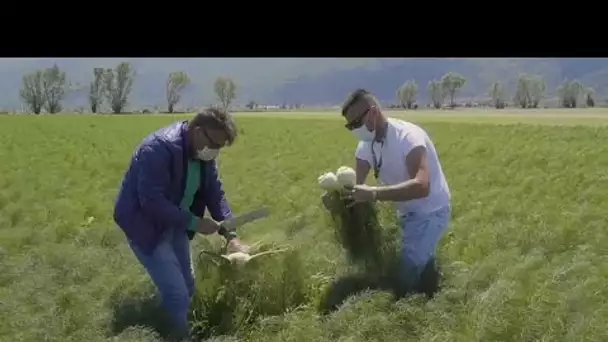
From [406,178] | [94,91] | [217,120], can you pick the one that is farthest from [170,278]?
[94,91]

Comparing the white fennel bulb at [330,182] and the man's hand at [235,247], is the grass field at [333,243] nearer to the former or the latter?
the man's hand at [235,247]

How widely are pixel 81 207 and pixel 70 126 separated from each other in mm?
6788

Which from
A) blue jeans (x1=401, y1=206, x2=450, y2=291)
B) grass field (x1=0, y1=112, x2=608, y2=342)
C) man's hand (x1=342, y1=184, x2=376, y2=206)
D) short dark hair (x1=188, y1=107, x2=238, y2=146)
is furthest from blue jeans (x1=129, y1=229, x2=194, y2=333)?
blue jeans (x1=401, y1=206, x2=450, y2=291)

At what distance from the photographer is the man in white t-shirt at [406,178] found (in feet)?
11.4

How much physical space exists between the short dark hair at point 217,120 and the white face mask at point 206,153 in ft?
0.31

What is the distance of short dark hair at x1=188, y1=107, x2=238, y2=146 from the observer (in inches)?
119

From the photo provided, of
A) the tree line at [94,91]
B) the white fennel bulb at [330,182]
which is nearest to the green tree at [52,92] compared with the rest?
the tree line at [94,91]

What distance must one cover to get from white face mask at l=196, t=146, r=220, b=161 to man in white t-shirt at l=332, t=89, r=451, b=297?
71 cm

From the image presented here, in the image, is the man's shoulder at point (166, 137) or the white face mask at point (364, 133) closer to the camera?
the man's shoulder at point (166, 137)
